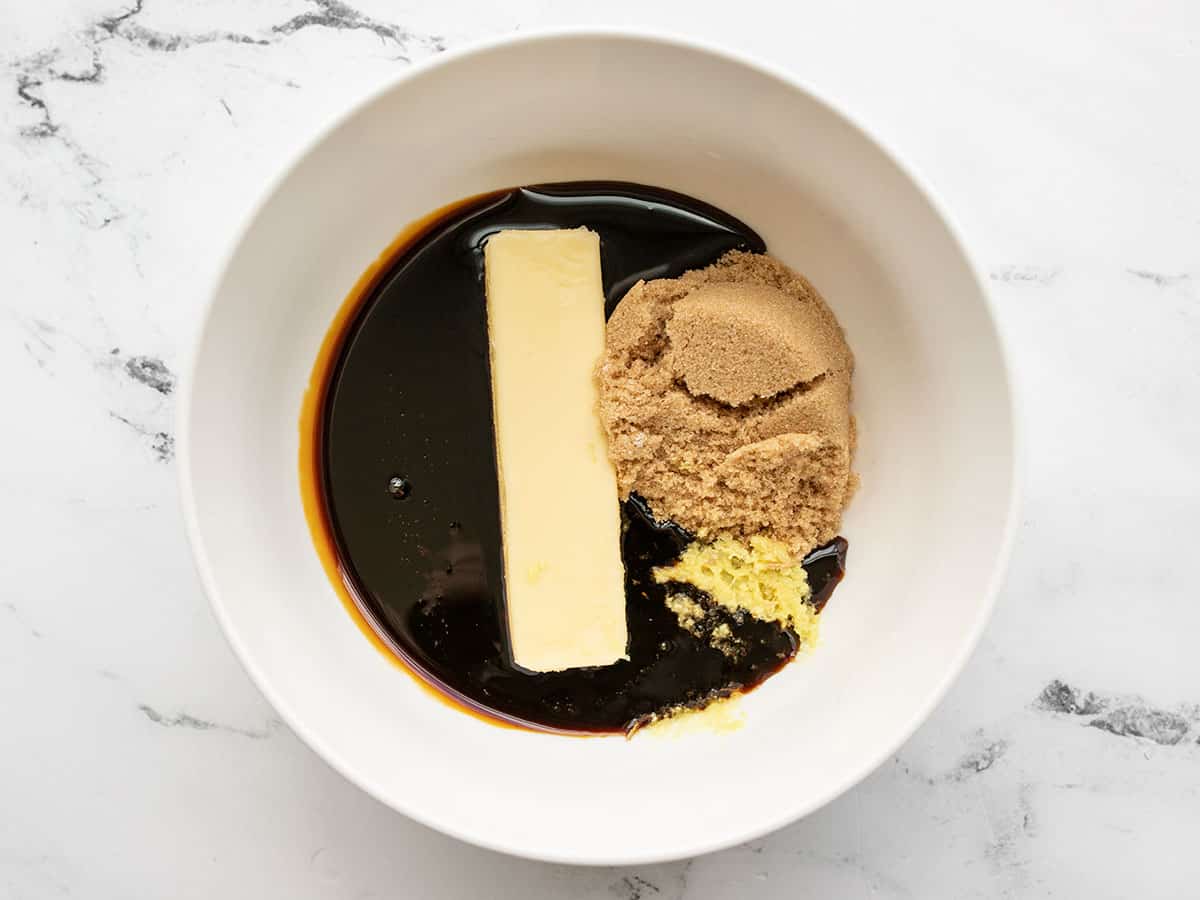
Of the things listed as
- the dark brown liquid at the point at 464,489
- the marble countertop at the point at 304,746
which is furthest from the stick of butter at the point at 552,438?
the marble countertop at the point at 304,746

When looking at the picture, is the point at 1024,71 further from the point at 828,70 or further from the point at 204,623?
the point at 204,623

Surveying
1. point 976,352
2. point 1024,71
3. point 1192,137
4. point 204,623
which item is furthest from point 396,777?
point 1192,137

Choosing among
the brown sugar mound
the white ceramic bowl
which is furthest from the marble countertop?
the brown sugar mound

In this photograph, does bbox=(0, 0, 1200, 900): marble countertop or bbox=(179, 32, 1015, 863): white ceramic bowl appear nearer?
bbox=(179, 32, 1015, 863): white ceramic bowl

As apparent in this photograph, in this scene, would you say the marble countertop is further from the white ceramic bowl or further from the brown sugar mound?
the brown sugar mound

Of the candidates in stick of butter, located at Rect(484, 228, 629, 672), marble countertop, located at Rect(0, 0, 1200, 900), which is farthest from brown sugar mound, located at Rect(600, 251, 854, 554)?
marble countertop, located at Rect(0, 0, 1200, 900)

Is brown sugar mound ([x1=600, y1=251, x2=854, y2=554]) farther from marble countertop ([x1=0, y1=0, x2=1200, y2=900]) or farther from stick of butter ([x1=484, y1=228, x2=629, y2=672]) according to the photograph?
marble countertop ([x1=0, y1=0, x2=1200, y2=900])

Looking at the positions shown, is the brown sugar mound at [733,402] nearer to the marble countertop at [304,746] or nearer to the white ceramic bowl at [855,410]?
the white ceramic bowl at [855,410]
